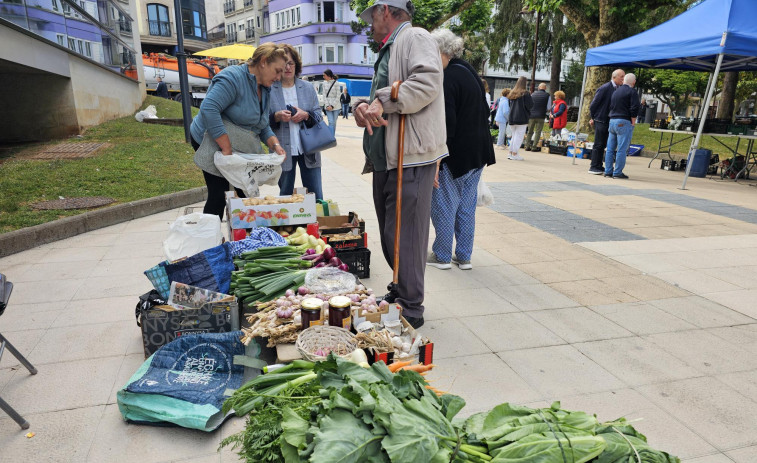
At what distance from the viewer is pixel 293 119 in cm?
523

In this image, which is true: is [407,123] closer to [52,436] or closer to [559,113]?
[52,436]

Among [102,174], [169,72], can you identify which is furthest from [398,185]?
[169,72]

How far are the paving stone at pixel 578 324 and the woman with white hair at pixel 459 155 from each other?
1.14 meters

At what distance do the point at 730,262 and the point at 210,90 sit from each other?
5.54 m

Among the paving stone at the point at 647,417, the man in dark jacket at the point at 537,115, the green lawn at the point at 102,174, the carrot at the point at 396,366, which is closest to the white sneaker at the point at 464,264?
the paving stone at the point at 647,417

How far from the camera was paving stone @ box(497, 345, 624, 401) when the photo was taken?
2801mm

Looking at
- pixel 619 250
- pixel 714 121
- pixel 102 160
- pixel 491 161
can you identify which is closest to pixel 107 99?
pixel 102 160

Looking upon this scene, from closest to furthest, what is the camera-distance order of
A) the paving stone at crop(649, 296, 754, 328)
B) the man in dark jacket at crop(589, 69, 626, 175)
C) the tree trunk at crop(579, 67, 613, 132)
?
1. the paving stone at crop(649, 296, 754, 328)
2. the man in dark jacket at crop(589, 69, 626, 175)
3. the tree trunk at crop(579, 67, 613, 132)

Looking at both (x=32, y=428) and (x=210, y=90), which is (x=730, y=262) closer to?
(x=210, y=90)

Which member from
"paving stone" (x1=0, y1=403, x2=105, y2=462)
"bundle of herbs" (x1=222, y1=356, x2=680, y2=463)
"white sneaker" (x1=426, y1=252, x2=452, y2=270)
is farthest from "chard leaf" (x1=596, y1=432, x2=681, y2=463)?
"white sneaker" (x1=426, y1=252, x2=452, y2=270)

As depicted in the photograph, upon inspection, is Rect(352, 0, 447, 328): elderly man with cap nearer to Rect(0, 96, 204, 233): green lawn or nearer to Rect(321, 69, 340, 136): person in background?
Rect(0, 96, 204, 233): green lawn

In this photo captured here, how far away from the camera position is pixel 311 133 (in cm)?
536

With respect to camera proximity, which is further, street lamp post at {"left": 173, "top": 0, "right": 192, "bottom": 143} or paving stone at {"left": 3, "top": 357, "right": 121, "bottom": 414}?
street lamp post at {"left": 173, "top": 0, "right": 192, "bottom": 143}

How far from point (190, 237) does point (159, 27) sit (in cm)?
5506
